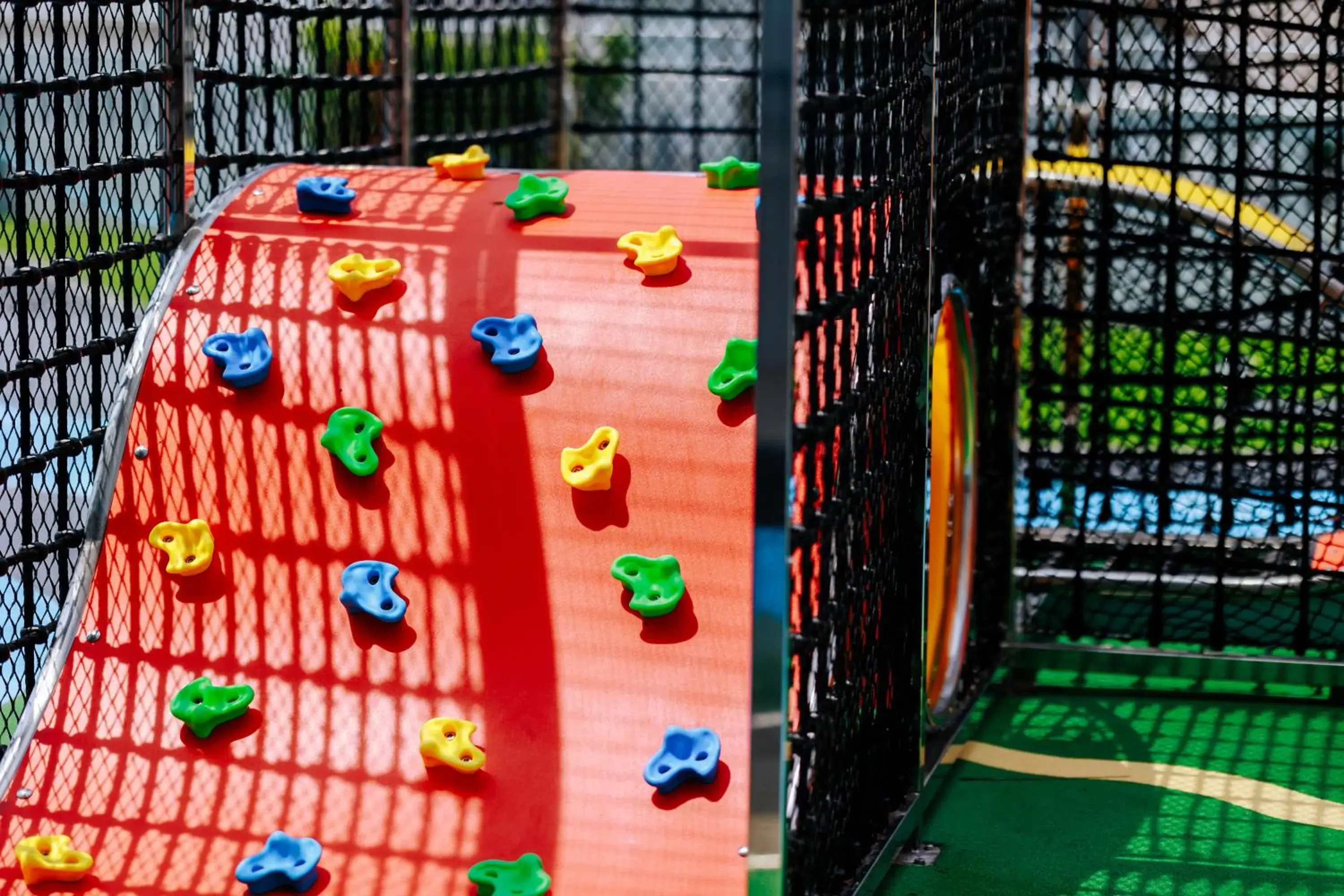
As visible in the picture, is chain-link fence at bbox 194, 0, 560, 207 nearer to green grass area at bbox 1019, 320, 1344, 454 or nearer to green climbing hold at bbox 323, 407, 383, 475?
green climbing hold at bbox 323, 407, 383, 475

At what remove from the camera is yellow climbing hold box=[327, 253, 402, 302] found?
10.3 ft

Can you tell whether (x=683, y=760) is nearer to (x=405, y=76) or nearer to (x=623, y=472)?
(x=623, y=472)

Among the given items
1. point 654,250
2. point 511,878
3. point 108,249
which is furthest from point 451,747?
point 108,249

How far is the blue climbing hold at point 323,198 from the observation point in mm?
3375

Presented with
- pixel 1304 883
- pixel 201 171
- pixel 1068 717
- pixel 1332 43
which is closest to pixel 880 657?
pixel 1304 883

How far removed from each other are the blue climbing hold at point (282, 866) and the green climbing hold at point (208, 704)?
285mm

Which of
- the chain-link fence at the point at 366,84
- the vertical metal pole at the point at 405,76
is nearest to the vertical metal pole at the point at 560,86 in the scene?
the chain-link fence at the point at 366,84

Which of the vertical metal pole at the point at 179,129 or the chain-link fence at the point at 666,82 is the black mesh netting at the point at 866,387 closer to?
the vertical metal pole at the point at 179,129

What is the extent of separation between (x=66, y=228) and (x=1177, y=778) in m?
2.36

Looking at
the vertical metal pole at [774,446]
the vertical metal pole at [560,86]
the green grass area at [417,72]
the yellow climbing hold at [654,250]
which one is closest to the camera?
the vertical metal pole at [774,446]

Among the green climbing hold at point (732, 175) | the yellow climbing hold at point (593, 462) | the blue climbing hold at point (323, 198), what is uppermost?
the green climbing hold at point (732, 175)

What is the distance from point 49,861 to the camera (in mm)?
2434

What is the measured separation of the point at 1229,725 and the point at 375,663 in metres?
1.85

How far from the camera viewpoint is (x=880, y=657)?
2695mm
